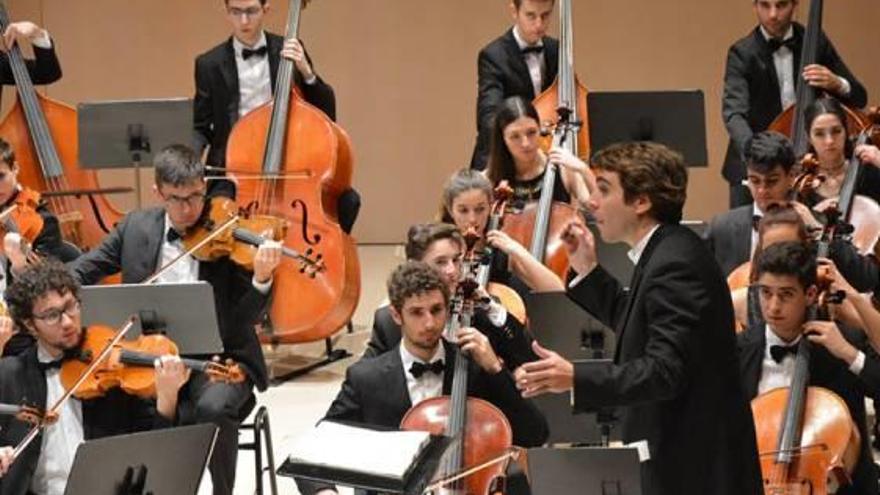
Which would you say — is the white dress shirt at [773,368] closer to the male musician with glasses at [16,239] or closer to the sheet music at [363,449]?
the sheet music at [363,449]

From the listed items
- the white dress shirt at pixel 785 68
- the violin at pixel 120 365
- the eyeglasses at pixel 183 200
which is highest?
the white dress shirt at pixel 785 68

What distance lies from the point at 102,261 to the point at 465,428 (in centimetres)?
146

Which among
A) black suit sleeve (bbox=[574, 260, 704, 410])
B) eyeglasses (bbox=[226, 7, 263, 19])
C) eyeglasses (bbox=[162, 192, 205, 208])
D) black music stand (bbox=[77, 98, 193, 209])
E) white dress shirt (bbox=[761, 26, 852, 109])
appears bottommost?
black suit sleeve (bbox=[574, 260, 704, 410])

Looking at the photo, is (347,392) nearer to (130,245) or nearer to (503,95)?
(130,245)

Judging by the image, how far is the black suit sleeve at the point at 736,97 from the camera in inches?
217

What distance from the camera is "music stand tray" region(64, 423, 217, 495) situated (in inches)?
121

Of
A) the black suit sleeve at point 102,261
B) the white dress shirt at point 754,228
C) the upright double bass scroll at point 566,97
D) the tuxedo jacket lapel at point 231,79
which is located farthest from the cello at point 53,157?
the white dress shirt at point 754,228

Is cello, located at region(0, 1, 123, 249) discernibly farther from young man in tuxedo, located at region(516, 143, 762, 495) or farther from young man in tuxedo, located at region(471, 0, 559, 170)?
young man in tuxedo, located at region(516, 143, 762, 495)

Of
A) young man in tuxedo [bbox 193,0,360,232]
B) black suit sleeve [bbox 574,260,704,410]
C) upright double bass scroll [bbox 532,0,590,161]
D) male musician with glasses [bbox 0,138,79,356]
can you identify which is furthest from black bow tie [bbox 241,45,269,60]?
black suit sleeve [bbox 574,260,704,410]

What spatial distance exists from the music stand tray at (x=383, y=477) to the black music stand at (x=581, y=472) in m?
0.21

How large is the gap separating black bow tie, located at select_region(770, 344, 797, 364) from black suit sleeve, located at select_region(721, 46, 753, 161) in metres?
1.75

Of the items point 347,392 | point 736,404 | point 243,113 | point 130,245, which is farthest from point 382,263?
point 736,404

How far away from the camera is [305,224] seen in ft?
17.3

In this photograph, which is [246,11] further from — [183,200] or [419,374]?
[419,374]
